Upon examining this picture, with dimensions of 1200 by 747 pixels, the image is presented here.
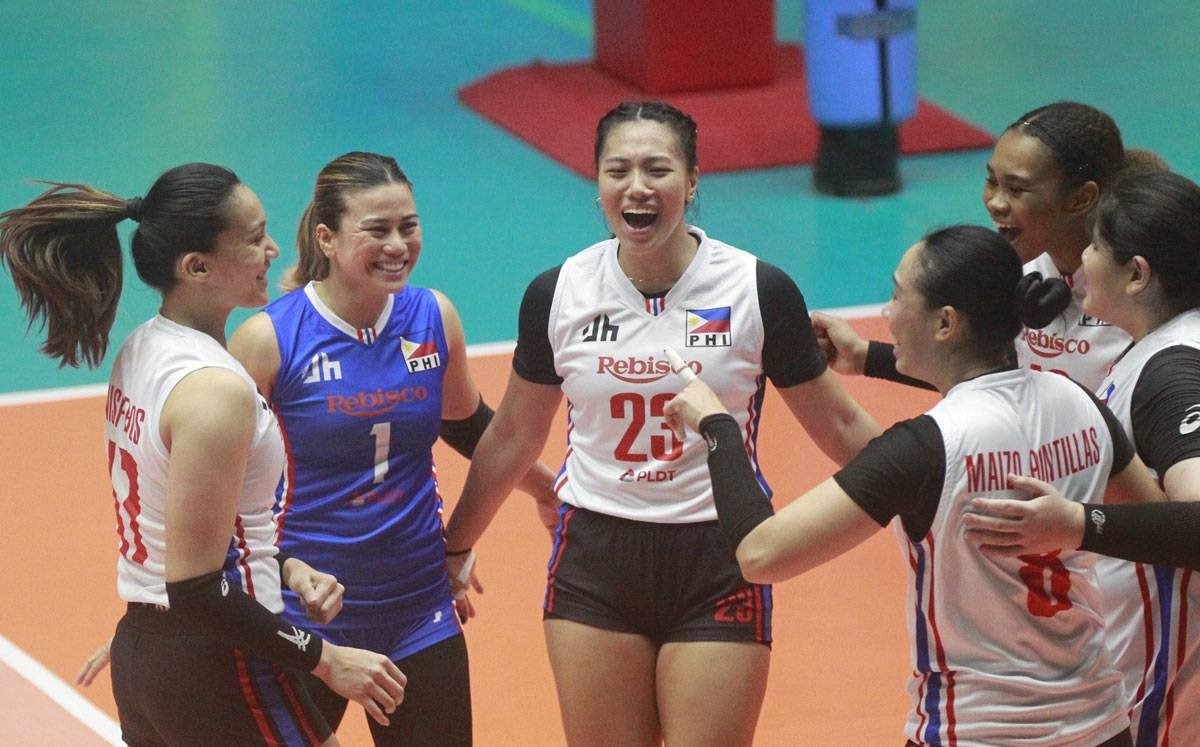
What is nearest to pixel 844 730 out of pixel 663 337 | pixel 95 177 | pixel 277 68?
pixel 663 337

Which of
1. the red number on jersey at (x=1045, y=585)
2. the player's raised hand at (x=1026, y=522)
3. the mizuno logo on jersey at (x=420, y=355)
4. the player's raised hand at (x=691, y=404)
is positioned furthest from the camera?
the mizuno logo on jersey at (x=420, y=355)

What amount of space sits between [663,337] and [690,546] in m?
0.52

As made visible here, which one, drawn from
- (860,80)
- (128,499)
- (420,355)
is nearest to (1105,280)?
(420,355)

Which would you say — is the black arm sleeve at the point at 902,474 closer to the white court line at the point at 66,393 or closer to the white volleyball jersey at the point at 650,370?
the white volleyball jersey at the point at 650,370

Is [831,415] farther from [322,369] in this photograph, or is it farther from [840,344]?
[322,369]

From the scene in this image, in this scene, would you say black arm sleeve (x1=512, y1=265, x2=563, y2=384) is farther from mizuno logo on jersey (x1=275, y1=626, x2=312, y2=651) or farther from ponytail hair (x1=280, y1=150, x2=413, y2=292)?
mizuno logo on jersey (x1=275, y1=626, x2=312, y2=651)

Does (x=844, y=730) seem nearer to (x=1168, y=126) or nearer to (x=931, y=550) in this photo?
(x=931, y=550)

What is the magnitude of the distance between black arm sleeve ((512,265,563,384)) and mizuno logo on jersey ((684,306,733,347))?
0.37 m

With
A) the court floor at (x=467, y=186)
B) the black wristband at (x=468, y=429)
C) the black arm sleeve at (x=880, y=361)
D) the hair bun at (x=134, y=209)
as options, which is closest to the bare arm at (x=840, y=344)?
the black arm sleeve at (x=880, y=361)

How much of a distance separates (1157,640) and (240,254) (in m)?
2.25

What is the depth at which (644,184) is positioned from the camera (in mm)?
4375

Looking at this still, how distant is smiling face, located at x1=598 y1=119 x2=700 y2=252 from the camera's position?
14.4 ft

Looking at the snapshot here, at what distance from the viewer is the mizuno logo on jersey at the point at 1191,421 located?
A: 12.1 feet

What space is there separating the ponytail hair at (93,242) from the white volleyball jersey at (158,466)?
12cm
